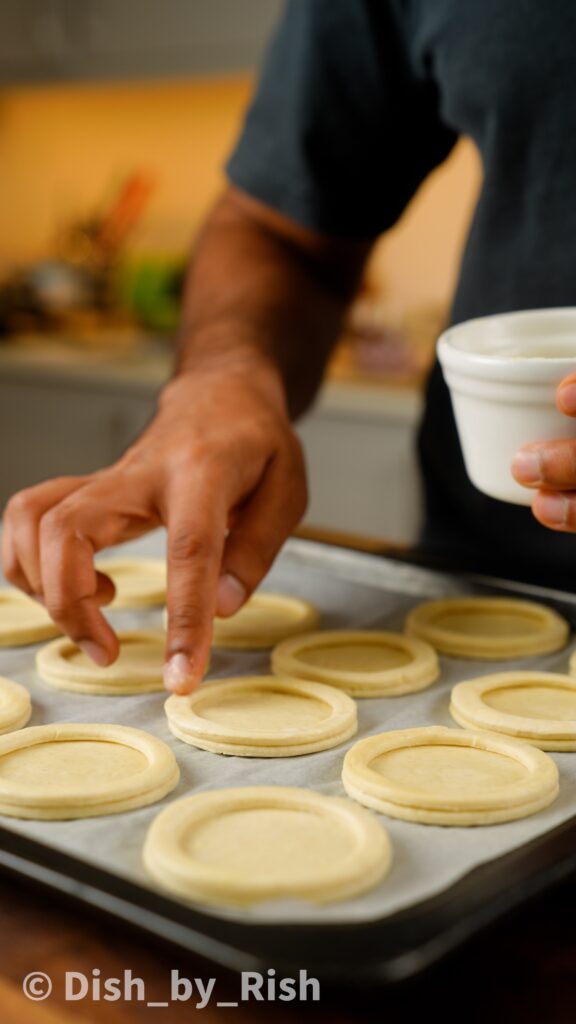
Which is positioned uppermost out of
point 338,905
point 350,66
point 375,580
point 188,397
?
point 350,66

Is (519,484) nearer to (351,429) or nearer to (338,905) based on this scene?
(338,905)

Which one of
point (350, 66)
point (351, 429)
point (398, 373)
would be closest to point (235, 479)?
point (350, 66)

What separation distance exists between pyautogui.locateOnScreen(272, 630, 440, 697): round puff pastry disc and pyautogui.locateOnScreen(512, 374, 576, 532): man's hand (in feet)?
0.73

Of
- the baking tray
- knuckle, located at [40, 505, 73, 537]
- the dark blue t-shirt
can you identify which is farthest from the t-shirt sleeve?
the baking tray

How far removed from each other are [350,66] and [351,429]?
49.9 inches

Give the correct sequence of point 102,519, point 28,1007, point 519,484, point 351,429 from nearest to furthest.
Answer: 1. point 28,1007
2. point 519,484
3. point 102,519
4. point 351,429

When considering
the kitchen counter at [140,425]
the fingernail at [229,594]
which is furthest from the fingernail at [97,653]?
the kitchen counter at [140,425]

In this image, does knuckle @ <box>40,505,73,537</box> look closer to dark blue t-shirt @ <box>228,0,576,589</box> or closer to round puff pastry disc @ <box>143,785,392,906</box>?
round puff pastry disc @ <box>143,785,392,906</box>

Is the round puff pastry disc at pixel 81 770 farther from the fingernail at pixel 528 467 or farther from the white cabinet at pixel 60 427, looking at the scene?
the white cabinet at pixel 60 427

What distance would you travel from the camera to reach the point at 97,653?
929 mm

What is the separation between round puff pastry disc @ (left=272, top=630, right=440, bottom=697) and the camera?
96cm

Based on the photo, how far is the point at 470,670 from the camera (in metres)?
1.03

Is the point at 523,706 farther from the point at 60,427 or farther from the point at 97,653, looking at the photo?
the point at 60,427

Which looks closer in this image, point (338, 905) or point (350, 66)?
point (338, 905)
